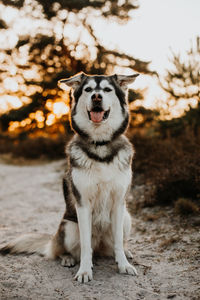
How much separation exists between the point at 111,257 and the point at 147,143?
462 cm

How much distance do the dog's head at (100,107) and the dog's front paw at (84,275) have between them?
4.25 ft

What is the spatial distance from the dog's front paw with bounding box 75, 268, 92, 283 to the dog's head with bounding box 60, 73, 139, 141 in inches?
51.0

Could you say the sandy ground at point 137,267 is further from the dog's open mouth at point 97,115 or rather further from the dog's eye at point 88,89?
the dog's eye at point 88,89

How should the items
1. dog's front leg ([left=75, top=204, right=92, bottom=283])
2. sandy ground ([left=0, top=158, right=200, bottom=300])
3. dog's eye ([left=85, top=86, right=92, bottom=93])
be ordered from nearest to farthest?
sandy ground ([left=0, top=158, right=200, bottom=300]) < dog's front leg ([left=75, top=204, right=92, bottom=283]) < dog's eye ([left=85, top=86, right=92, bottom=93])

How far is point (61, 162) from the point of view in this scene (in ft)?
33.7

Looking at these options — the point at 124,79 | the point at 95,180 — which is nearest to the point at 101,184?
the point at 95,180

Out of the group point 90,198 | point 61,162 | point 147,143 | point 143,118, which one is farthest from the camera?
point 143,118

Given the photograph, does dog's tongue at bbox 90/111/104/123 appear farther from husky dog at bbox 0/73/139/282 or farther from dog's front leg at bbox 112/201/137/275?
dog's front leg at bbox 112/201/137/275

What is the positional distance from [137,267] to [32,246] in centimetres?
124

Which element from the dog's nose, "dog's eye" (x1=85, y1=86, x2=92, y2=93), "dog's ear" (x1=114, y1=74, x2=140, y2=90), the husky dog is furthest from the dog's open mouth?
"dog's ear" (x1=114, y1=74, x2=140, y2=90)

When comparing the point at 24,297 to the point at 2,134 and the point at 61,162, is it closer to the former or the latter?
the point at 61,162

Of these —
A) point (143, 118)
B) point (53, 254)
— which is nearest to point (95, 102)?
point (53, 254)

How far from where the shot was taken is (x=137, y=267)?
2996mm

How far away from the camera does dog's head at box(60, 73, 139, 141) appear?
297 centimetres
